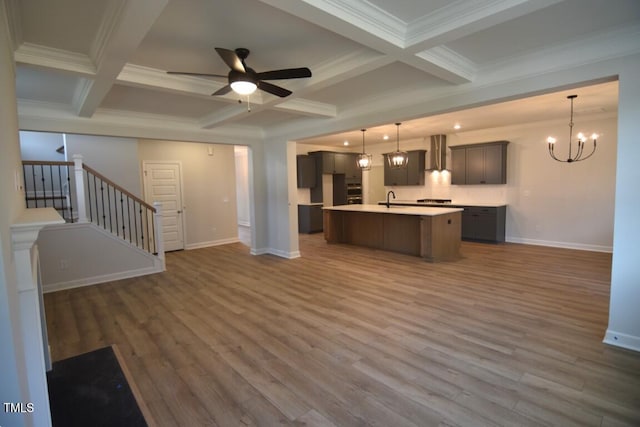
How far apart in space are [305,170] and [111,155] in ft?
16.0

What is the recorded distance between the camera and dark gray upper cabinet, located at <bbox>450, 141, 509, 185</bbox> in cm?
735

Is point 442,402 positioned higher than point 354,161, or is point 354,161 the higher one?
point 354,161

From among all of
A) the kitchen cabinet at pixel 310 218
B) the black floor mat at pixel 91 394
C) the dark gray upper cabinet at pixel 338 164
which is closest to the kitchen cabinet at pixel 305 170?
the dark gray upper cabinet at pixel 338 164

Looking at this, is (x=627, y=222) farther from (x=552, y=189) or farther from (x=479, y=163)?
→ (x=479, y=163)

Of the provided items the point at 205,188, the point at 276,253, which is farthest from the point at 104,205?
the point at 276,253

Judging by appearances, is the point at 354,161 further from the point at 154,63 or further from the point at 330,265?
the point at 154,63

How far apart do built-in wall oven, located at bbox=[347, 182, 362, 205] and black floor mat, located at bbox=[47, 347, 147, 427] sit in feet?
26.2

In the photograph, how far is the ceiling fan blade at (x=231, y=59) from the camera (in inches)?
97.2

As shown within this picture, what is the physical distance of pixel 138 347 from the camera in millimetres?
3027

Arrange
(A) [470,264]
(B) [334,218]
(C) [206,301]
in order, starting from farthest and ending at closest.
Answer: (B) [334,218]
(A) [470,264]
(C) [206,301]

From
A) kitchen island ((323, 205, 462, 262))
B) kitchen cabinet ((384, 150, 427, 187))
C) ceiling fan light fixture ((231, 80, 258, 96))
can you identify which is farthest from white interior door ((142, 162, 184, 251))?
kitchen cabinet ((384, 150, 427, 187))

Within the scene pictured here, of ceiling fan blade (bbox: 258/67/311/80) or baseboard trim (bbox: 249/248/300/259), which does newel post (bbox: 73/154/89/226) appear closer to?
baseboard trim (bbox: 249/248/300/259)

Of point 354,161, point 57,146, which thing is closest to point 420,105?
point 354,161

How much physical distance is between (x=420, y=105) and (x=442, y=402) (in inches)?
136
